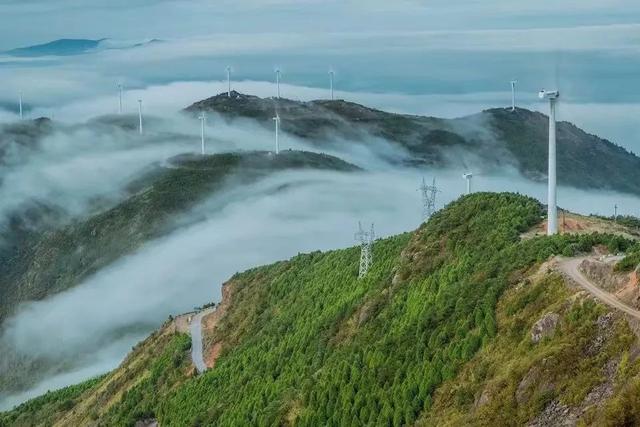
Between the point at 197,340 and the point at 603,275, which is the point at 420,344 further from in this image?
the point at 197,340

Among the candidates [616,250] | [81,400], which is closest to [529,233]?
[616,250]

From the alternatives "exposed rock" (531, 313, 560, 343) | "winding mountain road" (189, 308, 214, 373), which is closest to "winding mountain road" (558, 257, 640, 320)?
"exposed rock" (531, 313, 560, 343)

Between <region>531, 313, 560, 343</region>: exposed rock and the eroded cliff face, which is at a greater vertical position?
the eroded cliff face

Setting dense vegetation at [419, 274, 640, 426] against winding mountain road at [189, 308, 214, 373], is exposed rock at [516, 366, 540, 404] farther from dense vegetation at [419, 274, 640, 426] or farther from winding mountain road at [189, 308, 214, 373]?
winding mountain road at [189, 308, 214, 373]

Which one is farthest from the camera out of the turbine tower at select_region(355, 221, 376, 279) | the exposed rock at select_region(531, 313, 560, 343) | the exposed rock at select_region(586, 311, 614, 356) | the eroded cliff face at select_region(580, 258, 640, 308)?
the turbine tower at select_region(355, 221, 376, 279)

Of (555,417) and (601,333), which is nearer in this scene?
(555,417)

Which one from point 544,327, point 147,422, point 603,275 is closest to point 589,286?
point 603,275
